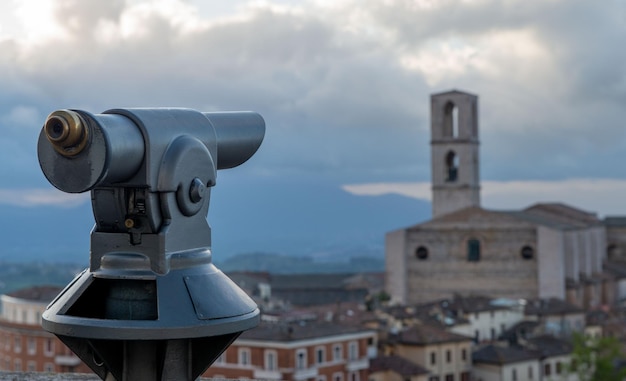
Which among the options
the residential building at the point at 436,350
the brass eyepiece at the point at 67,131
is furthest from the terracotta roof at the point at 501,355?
the brass eyepiece at the point at 67,131

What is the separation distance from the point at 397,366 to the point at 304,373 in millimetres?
3295

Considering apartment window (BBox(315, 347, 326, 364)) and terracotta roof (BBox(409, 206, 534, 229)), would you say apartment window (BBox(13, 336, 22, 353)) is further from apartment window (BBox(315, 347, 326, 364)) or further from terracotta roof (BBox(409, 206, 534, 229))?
terracotta roof (BBox(409, 206, 534, 229))

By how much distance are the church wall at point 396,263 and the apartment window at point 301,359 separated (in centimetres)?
2082

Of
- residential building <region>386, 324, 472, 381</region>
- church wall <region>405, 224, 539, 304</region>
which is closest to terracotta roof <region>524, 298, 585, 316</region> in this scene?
church wall <region>405, 224, 539, 304</region>

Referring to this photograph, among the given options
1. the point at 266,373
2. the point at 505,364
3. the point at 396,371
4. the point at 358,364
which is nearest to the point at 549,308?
the point at 505,364

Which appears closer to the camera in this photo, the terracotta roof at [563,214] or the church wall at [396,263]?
the church wall at [396,263]

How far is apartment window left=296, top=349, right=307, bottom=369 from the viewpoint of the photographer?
122 feet

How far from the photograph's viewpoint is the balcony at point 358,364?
38844 millimetres

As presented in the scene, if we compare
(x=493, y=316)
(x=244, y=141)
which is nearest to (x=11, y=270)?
(x=493, y=316)

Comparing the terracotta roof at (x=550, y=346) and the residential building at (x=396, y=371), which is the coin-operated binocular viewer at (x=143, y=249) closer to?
the residential building at (x=396, y=371)

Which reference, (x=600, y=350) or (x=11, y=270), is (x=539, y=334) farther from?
(x=11, y=270)

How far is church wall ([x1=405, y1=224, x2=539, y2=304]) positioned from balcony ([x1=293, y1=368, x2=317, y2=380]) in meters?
20.6

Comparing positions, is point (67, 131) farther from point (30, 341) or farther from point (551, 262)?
point (551, 262)

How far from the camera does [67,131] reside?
9.48 ft
